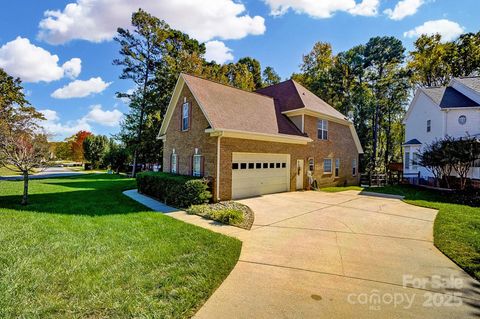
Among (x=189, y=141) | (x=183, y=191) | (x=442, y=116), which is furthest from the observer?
(x=442, y=116)

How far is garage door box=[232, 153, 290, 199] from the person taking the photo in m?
12.4

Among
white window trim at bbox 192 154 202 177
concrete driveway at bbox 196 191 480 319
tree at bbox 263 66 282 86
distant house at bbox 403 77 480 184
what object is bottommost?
concrete driveway at bbox 196 191 480 319

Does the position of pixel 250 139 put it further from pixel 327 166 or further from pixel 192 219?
pixel 327 166

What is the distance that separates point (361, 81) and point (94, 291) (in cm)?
3660

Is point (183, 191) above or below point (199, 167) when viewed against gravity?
below

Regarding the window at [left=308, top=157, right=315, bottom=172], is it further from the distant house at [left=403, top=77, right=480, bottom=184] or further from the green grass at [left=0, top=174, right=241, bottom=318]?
the green grass at [left=0, top=174, right=241, bottom=318]

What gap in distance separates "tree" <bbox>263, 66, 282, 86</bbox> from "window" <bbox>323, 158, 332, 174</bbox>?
25.4m

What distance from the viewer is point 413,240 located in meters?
6.43

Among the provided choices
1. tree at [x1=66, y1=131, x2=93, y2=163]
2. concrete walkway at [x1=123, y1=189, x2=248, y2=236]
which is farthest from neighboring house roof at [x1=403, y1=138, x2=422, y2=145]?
tree at [x1=66, y1=131, x2=93, y2=163]

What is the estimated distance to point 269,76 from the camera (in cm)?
4066

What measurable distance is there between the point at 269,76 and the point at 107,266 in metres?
40.4

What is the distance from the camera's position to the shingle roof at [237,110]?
12188 mm

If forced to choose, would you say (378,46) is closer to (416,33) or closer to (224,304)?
(416,33)

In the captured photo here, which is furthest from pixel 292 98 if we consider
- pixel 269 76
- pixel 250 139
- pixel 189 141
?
pixel 269 76
